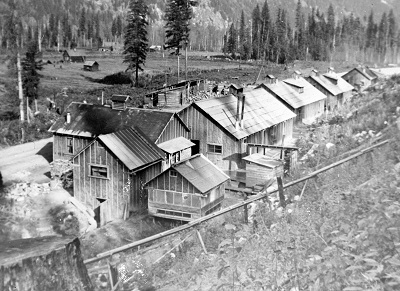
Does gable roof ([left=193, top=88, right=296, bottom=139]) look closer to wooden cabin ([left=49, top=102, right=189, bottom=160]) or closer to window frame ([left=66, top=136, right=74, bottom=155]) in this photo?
wooden cabin ([left=49, top=102, right=189, bottom=160])

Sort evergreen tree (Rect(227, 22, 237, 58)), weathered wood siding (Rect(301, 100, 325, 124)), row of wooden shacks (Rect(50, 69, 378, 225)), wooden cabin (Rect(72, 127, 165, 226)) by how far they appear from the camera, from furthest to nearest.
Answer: evergreen tree (Rect(227, 22, 237, 58)) → weathered wood siding (Rect(301, 100, 325, 124)) → wooden cabin (Rect(72, 127, 165, 226)) → row of wooden shacks (Rect(50, 69, 378, 225))

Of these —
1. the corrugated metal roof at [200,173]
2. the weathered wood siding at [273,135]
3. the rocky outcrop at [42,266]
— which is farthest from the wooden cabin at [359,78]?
the rocky outcrop at [42,266]

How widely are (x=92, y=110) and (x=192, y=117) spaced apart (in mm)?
6556

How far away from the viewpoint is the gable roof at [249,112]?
3231cm

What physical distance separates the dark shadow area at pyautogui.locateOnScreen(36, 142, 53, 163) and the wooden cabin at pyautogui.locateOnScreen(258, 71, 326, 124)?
19.0 m

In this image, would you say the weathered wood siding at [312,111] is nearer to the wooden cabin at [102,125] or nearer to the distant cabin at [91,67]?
the wooden cabin at [102,125]

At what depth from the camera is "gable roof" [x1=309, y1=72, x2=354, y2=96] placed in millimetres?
56331

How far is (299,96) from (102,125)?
2309 cm

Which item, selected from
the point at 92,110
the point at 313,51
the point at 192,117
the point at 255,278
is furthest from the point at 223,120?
the point at 313,51

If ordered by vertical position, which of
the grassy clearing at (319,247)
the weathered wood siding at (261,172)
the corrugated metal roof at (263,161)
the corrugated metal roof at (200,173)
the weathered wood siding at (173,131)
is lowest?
the weathered wood siding at (261,172)

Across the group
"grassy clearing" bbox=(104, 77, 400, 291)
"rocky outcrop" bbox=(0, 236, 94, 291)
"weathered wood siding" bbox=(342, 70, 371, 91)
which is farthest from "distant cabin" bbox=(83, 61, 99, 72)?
"rocky outcrop" bbox=(0, 236, 94, 291)

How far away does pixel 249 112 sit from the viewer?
3534 cm

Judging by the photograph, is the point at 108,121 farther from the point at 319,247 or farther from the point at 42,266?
the point at 42,266

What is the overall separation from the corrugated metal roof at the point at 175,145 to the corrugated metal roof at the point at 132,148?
1468mm
